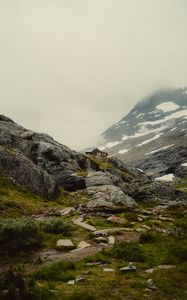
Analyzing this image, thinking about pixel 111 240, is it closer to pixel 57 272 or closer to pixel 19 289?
pixel 57 272

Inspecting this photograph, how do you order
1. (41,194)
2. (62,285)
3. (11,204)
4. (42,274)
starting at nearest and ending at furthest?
(62,285) < (42,274) < (11,204) < (41,194)

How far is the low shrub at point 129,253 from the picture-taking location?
52.8 ft

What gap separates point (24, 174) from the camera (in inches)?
1500

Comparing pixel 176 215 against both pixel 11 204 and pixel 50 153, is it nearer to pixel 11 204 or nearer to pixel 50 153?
pixel 11 204

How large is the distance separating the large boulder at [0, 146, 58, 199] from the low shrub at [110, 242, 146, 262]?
71.4 ft

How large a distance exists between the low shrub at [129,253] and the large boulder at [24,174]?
71.4ft

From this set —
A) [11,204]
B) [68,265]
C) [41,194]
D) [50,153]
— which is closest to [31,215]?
[11,204]

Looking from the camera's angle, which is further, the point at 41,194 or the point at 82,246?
the point at 41,194

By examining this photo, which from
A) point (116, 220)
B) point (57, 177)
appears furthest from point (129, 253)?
point (57, 177)

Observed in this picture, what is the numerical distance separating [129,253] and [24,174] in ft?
77.4

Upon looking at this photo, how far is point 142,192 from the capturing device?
48500mm

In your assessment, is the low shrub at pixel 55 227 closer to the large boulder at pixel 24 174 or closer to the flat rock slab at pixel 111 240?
the flat rock slab at pixel 111 240

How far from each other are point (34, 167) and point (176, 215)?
662 inches

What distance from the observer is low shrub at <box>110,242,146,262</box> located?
16.1 metres
